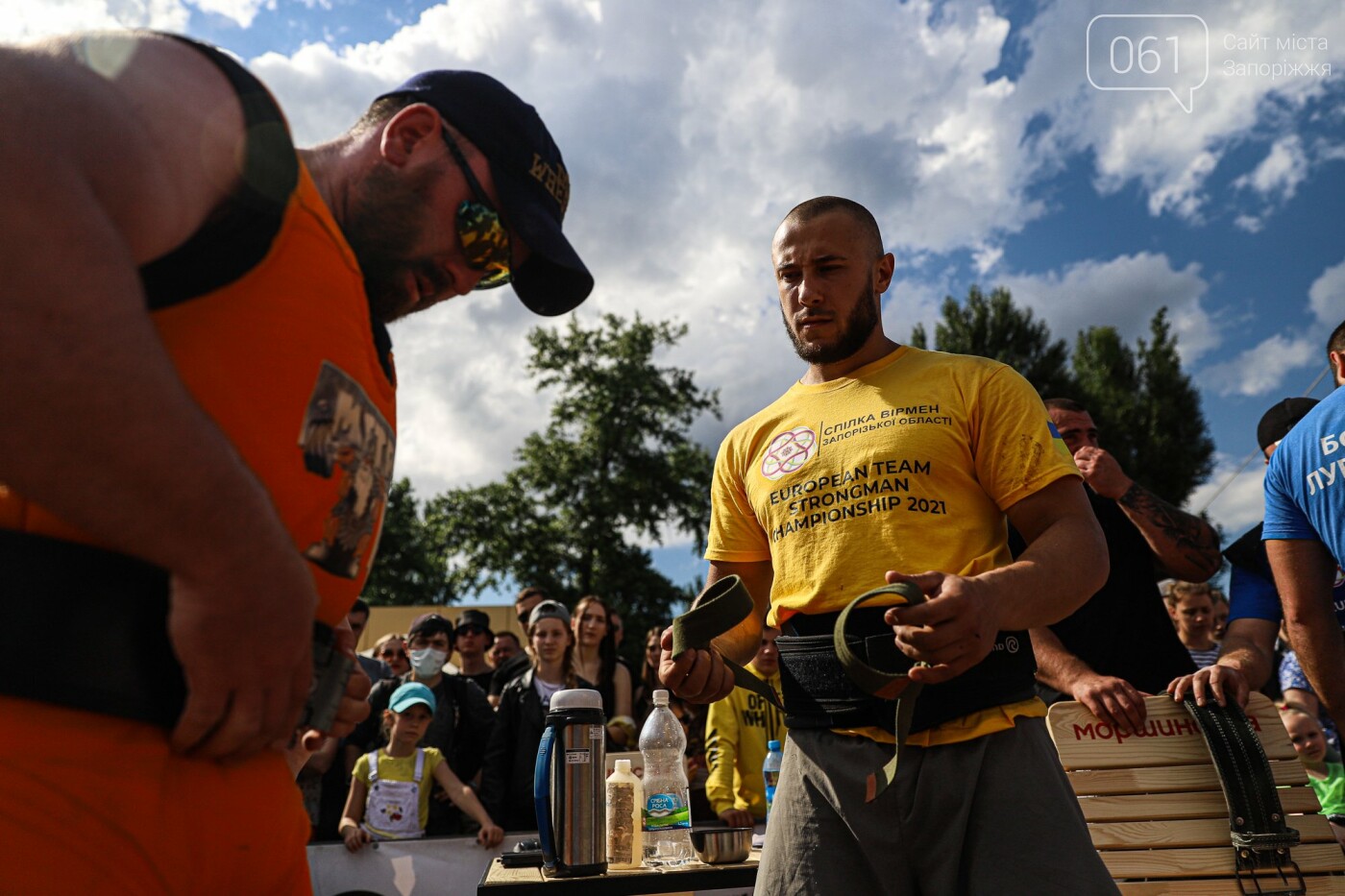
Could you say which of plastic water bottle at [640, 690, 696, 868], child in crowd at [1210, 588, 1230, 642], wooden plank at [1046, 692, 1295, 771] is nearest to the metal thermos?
plastic water bottle at [640, 690, 696, 868]

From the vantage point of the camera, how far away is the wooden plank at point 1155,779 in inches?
111

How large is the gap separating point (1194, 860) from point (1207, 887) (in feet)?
0.25

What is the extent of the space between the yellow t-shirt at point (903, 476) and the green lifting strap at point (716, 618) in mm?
211

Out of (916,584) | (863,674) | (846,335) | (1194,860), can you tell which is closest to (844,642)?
(863,674)

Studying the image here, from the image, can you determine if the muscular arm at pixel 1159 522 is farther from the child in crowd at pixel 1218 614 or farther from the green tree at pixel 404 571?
the green tree at pixel 404 571

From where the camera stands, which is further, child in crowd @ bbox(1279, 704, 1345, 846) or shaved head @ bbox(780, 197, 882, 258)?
child in crowd @ bbox(1279, 704, 1345, 846)

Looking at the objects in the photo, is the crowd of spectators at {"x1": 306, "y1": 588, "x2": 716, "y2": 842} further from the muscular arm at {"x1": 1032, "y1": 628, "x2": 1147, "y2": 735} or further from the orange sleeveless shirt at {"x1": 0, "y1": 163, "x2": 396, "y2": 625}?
the orange sleeveless shirt at {"x1": 0, "y1": 163, "x2": 396, "y2": 625}

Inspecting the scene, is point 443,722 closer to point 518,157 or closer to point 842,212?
point 842,212

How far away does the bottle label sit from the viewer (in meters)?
3.61

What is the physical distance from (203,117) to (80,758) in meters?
0.69

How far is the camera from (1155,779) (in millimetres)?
2838

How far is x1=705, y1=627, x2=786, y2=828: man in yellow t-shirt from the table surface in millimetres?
2621

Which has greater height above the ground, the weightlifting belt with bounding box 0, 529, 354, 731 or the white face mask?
the white face mask

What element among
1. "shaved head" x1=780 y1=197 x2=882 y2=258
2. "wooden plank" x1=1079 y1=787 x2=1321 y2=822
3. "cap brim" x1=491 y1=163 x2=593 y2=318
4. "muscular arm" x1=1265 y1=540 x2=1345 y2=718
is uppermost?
"shaved head" x1=780 y1=197 x2=882 y2=258
